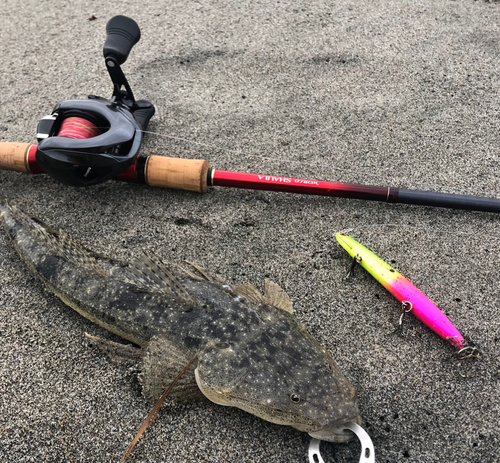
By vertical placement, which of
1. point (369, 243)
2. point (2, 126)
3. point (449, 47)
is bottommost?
point (369, 243)

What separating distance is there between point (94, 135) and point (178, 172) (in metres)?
0.62

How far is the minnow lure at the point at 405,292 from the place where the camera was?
2.47 m

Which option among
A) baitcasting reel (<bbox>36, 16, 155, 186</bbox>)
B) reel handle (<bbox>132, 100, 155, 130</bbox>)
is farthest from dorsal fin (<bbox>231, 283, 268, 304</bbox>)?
reel handle (<bbox>132, 100, 155, 130</bbox>)

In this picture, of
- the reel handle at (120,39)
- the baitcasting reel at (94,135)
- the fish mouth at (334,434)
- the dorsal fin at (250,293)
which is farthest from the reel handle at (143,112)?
the fish mouth at (334,434)

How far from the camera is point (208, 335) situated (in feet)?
7.47

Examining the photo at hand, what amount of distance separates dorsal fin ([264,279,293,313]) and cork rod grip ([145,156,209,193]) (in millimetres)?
1031

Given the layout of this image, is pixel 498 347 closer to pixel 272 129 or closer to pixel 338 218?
pixel 338 218

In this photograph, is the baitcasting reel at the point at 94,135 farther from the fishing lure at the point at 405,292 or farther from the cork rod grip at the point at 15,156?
the fishing lure at the point at 405,292

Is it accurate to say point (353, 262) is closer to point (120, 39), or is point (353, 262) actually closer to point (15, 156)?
point (120, 39)

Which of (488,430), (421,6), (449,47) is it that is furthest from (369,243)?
(421,6)

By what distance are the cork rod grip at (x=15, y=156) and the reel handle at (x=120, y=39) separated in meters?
0.90

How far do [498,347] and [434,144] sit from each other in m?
1.89

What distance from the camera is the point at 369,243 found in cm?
310

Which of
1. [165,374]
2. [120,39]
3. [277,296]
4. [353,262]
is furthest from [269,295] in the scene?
[120,39]
